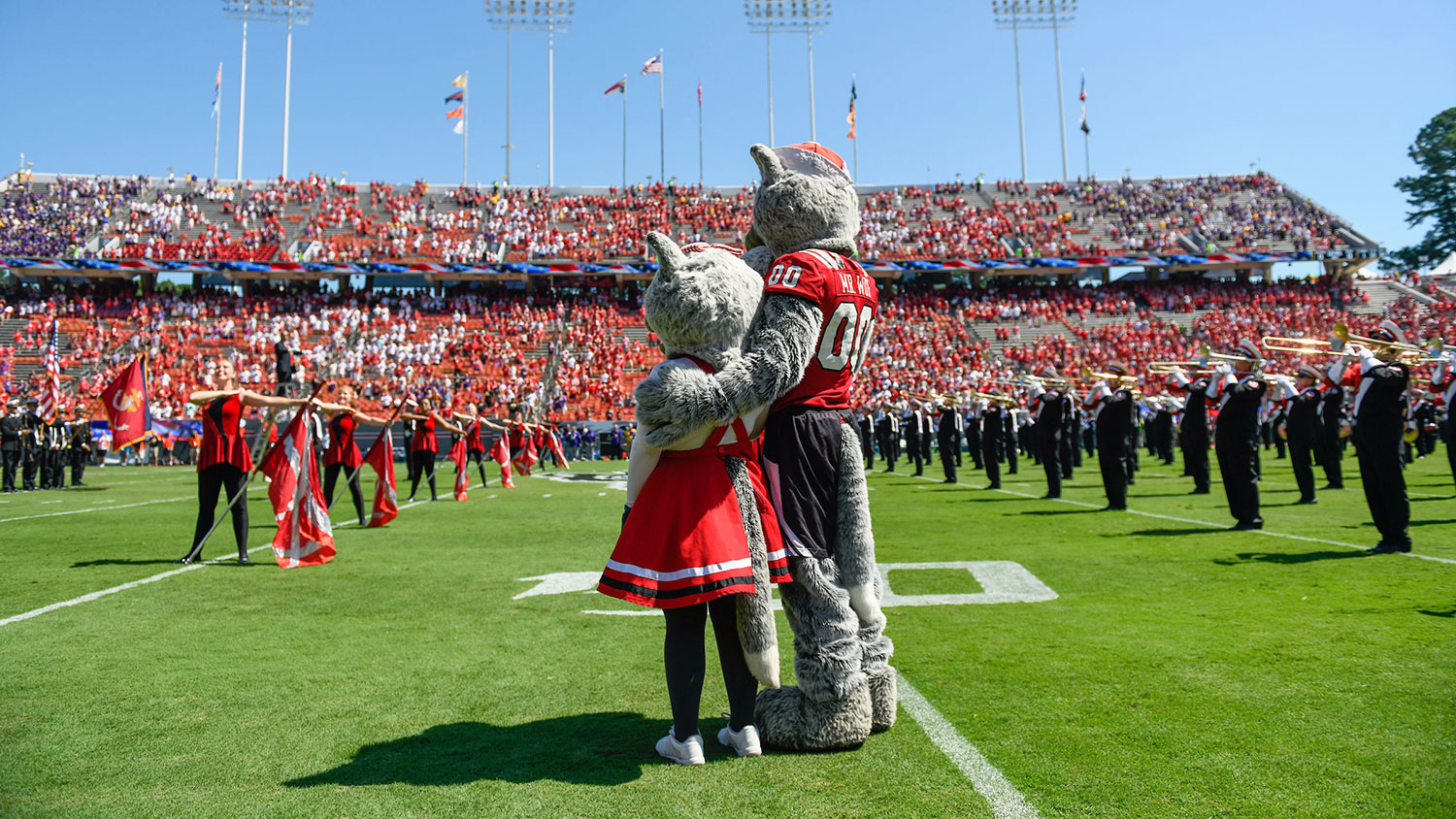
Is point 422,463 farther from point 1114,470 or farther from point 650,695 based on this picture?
point 650,695

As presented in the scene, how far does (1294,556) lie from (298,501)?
8.60 metres

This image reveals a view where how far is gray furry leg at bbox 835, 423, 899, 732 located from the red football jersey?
0.18 meters

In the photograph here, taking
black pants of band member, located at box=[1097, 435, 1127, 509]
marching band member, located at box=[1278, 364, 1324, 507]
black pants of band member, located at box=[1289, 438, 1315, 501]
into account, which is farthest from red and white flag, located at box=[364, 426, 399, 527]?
black pants of band member, located at box=[1289, 438, 1315, 501]

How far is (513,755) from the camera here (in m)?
3.12

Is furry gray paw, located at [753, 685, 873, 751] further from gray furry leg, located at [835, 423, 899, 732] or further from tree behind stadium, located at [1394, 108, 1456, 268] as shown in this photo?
tree behind stadium, located at [1394, 108, 1456, 268]

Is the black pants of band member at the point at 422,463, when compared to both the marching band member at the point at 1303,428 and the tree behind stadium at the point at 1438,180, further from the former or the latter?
the tree behind stadium at the point at 1438,180

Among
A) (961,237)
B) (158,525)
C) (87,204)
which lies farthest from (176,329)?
(961,237)

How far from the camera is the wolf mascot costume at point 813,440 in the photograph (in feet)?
10.2

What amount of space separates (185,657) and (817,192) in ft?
13.2

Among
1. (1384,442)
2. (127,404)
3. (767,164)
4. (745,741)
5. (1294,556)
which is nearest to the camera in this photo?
(745,741)

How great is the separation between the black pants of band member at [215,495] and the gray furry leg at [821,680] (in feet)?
21.9

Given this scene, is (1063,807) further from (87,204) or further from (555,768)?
(87,204)

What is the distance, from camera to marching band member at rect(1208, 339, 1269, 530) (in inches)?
363

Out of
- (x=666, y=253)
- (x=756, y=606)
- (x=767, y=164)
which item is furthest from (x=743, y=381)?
(x=767, y=164)
